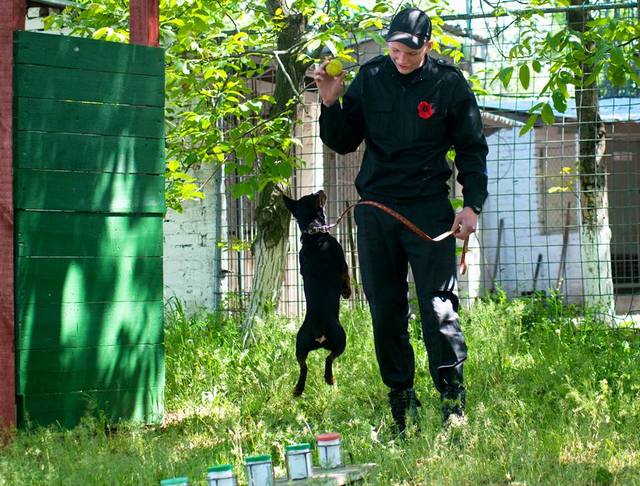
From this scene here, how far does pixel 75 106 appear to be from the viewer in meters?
5.37

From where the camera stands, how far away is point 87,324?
5391 millimetres

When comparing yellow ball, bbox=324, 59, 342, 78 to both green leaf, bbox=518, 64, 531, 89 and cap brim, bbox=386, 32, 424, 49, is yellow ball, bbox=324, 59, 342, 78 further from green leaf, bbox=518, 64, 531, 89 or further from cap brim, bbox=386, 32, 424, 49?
green leaf, bbox=518, 64, 531, 89

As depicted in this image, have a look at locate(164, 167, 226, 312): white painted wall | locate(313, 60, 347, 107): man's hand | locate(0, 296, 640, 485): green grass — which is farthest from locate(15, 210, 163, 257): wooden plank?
locate(164, 167, 226, 312): white painted wall

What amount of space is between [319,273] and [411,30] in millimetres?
1290

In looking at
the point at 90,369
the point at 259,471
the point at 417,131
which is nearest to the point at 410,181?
the point at 417,131

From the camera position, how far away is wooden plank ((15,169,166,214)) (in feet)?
17.1

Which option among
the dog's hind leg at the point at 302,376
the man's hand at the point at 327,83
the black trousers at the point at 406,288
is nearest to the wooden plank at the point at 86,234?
the dog's hind leg at the point at 302,376

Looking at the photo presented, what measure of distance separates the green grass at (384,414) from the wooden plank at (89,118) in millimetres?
1710

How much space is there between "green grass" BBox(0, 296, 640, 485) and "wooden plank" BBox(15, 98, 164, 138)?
1710 mm

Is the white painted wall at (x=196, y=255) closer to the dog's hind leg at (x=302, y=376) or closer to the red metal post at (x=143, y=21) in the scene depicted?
the red metal post at (x=143, y=21)

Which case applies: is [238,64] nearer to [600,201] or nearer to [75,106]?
[75,106]

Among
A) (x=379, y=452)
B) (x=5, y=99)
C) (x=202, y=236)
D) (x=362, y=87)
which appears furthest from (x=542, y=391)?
(x=202, y=236)

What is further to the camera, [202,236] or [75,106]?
[202,236]

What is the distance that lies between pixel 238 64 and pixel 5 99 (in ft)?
9.62
